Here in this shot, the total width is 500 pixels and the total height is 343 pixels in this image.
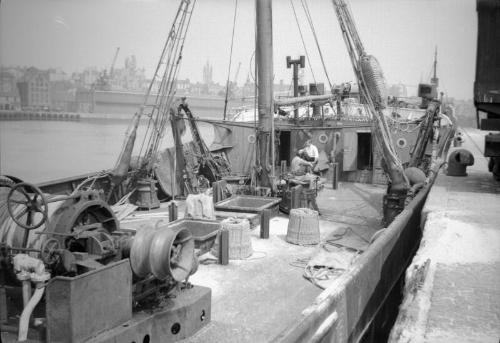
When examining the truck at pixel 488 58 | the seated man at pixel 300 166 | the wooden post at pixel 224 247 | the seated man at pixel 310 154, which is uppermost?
the truck at pixel 488 58

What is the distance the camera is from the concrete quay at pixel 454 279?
304cm

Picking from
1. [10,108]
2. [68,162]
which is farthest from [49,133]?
[10,108]

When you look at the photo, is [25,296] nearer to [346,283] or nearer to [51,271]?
[51,271]

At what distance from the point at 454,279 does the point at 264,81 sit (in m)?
10.1

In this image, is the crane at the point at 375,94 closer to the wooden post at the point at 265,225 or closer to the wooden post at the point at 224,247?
the wooden post at the point at 265,225

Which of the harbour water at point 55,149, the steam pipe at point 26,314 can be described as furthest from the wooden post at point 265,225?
the harbour water at point 55,149

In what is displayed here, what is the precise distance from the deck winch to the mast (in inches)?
316

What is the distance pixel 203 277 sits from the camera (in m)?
7.63

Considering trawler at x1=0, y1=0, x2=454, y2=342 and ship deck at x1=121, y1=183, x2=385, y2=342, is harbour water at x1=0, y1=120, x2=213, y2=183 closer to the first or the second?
trawler at x1=0, y1=0, x2=454, y2=342

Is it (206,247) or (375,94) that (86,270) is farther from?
(375,94)

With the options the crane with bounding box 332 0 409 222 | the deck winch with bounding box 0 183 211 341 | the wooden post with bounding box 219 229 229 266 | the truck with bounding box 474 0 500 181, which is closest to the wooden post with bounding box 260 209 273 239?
the wooden post with bounding box 219 229 229 266

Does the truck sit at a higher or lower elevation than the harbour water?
higher

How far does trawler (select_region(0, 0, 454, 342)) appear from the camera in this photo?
4285 mm

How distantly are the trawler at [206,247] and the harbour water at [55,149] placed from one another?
13.1 meters
